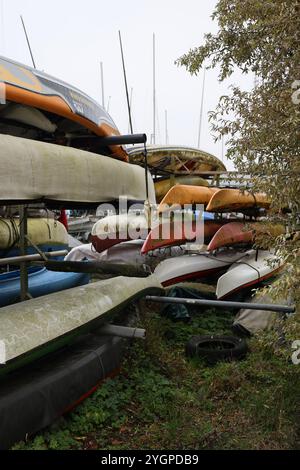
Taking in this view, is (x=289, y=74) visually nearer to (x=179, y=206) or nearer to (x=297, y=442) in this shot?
(x=297, y=442)

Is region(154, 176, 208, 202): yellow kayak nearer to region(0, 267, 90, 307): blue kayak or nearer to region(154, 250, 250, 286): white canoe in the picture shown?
region(154, 250, 250, 286): white canoe

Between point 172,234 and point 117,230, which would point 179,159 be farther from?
point 172,234

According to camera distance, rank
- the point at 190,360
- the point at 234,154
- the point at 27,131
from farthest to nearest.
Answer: the point at 190,360 → the point at 27,131 → the point at 234,154

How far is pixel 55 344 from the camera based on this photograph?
2.65m

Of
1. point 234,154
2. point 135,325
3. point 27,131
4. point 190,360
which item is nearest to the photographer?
point 234,154

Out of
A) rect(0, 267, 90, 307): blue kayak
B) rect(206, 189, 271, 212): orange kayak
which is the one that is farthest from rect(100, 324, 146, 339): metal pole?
rect(206, 189, 271, 212): orange kayak

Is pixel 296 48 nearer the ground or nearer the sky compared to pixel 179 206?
nearer the sky

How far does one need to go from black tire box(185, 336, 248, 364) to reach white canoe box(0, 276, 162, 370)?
2.25ft

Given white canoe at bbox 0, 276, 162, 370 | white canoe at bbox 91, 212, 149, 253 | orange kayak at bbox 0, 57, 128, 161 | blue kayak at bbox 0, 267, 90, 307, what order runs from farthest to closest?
white canoe at bbox 91, 212, 149, 253 → blue kayak at bbox 0, 267, 90, 307 → orange kayak at bbox 0, 57, 128, 161 → white canoe at bbox 0, 276, 162, 370

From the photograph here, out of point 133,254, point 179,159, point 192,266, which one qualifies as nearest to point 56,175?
point 192,266

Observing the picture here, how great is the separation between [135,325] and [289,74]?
2521 mm

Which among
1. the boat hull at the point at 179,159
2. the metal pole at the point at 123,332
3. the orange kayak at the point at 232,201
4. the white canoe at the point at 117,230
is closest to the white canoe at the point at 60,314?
the metal pole at the point at 123,332

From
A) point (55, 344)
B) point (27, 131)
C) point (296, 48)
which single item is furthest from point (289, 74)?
point (55, 344)

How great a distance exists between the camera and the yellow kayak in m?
9.07
